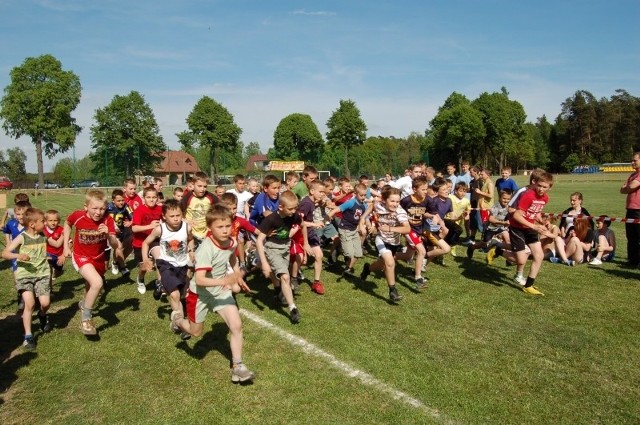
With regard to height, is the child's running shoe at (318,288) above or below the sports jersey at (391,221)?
below

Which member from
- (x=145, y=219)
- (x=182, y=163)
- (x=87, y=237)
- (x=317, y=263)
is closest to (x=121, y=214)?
(x=145, y=219)

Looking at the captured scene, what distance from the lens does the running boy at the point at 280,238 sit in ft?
21.1

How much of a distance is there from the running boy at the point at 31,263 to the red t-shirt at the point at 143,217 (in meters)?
1.73

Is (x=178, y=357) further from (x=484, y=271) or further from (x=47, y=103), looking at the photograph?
(x=47, y=103)

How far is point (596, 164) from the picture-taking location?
81.8m

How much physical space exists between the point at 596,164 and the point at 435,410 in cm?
9331

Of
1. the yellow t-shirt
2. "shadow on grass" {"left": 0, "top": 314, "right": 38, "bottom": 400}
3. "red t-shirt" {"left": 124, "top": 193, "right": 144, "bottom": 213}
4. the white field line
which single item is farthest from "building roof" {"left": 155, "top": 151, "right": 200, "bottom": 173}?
the white field line

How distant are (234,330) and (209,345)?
1226mm

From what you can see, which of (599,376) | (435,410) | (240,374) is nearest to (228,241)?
(240,374)

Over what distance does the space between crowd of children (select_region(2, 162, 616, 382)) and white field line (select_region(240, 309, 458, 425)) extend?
45 cm

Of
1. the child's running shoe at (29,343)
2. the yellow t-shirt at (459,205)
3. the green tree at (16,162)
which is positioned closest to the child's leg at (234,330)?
the child's running shoe at (29,343)

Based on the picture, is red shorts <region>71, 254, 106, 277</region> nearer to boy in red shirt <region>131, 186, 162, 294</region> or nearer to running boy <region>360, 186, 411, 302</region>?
boy in red shirt <region>131, 186, 162, 294</region>

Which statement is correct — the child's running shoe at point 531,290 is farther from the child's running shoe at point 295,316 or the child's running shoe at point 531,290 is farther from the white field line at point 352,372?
the white field line at point 352,372

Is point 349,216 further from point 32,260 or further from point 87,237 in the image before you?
point 32,260
